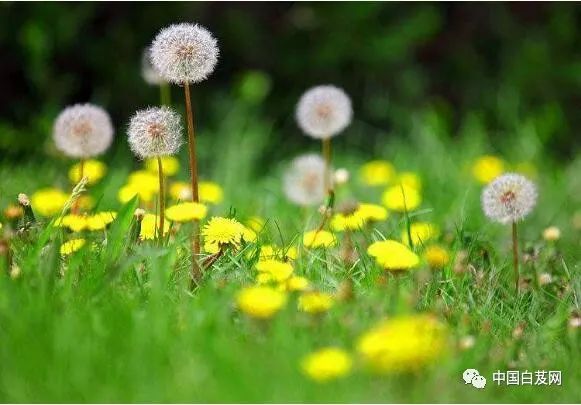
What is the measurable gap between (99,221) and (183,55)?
1.93ft

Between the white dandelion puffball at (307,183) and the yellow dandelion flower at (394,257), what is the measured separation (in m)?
1.18

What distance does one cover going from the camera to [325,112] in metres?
3.39

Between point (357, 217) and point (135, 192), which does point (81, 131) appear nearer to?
point (135, 192)

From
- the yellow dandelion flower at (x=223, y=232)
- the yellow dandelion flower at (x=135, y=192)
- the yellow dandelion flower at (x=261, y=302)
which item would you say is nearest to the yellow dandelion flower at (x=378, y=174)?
the yellow dandelion flower at (x=135, y=192)

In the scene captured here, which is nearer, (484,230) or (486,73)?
(484,230)

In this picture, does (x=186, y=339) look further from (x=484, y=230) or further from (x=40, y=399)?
(x=484, y=230)

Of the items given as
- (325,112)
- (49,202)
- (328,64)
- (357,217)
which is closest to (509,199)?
(357,217)

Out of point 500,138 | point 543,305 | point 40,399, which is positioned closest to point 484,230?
point 543,305

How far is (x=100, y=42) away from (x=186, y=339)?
3.47m

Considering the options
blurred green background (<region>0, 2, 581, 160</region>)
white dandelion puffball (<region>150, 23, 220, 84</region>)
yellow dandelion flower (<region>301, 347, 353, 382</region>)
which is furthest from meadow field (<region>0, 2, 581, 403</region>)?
blurred green background (<region>0, 2, 581, 160</region>)

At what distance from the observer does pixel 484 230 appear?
3.21 meters

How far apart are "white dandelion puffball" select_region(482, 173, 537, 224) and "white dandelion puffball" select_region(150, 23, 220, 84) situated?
2.88ft

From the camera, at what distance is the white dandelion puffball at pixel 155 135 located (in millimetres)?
2494

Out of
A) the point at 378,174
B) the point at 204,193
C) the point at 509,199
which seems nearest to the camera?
the point at 509,199
